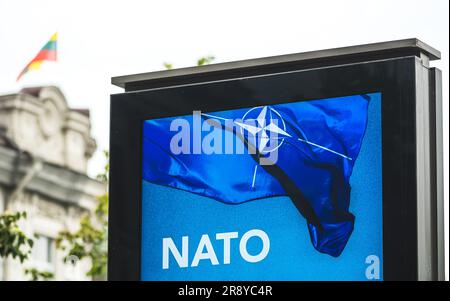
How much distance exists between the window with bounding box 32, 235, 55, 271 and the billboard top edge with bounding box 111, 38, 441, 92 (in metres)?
27.7

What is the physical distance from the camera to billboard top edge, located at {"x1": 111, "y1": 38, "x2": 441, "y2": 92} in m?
5.32

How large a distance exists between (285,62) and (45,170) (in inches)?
1107

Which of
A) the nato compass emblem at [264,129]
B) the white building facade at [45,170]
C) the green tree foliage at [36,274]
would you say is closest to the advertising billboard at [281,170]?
the nato compass emblem at [264,129]

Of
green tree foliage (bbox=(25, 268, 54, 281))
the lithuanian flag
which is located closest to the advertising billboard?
green tree foliage (bbox=(25, 268, 54, 281))

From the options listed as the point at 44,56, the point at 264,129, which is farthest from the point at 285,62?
the point at 44,56

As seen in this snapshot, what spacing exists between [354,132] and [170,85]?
3.71 ft

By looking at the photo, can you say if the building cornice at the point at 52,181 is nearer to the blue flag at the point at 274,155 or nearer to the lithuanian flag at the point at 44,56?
the lithuanian flag at the point at 44,56

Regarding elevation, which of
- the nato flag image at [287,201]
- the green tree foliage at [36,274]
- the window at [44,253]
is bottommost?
the nato flag image at [287,201]

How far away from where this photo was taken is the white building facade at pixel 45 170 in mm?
32188

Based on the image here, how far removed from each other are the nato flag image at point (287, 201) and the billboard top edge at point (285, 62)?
194 mm

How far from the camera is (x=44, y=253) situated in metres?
34.0

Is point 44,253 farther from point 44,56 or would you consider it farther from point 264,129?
point 264,129
